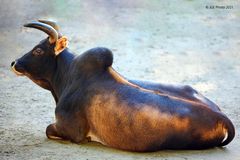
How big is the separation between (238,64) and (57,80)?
442cm

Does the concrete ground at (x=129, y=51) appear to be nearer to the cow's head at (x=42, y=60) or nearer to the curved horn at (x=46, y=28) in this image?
the cow's head at (x=42, y=60)

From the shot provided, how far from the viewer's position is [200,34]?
12.8m

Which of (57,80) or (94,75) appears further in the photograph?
(57,80)

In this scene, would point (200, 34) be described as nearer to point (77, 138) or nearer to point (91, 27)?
point (91, 27)

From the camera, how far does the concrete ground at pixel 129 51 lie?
6.99m

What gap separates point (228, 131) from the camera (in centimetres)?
686

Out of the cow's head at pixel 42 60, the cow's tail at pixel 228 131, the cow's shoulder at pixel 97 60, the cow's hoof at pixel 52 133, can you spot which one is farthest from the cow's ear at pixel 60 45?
the cow's tail at pixel 228 131

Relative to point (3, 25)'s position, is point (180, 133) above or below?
above

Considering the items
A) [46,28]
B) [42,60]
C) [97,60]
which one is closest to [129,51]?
[42,60]

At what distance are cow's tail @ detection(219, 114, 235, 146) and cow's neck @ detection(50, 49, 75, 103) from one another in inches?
74.2

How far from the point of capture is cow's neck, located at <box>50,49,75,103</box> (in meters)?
7.67

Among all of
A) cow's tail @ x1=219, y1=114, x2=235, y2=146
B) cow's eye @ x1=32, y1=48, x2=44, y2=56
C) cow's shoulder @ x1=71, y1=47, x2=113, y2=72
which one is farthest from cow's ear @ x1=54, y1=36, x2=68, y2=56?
cow's tail @ x1=219, y1=114, x2=235, y2=146

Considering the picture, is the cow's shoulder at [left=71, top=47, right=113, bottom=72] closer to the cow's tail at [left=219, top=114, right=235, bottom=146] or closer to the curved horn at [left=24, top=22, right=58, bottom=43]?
the curved horn at [left=24, top=22, right=58, bottom=43]

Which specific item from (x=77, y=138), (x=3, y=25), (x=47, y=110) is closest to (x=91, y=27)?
(x=3, y=25)
